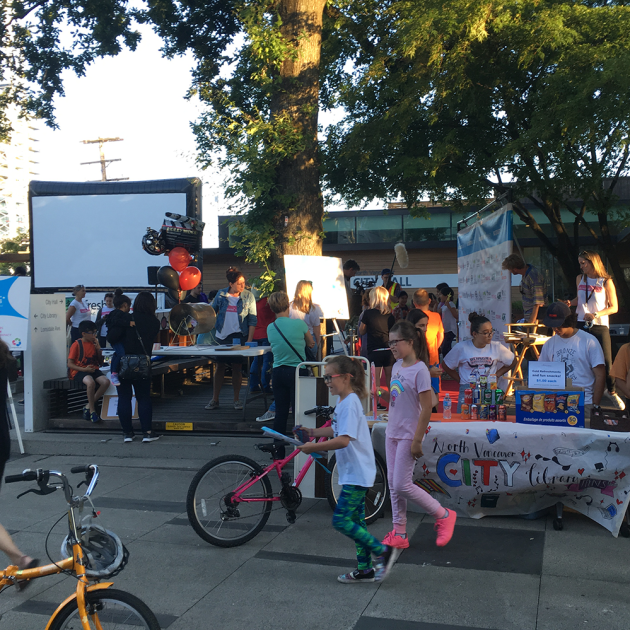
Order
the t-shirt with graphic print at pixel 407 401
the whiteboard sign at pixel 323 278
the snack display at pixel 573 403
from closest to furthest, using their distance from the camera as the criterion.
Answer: the t-shirt with graphic print at pixel 407 401, the snack display at pixel 573 403, the whiteboard sign at pixel 323 278

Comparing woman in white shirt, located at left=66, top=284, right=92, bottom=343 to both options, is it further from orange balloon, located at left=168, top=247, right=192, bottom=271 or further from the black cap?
the black cap

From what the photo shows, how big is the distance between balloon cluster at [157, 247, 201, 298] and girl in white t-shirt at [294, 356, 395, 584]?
23.9 ft

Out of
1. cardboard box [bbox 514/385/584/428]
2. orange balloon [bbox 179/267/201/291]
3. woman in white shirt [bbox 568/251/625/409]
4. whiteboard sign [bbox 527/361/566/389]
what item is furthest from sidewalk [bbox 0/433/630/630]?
orange balloon [bbox 179/267/201/291]

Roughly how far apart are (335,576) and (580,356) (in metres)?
3.12

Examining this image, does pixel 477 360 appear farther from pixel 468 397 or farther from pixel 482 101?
pixel 482 101

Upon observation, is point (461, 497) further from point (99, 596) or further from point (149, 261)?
point (149, 261)

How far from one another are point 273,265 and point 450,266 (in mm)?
16489

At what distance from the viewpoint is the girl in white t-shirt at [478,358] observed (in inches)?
257

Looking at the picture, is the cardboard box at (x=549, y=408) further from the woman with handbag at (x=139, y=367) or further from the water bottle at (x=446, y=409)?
the woman with handbag at (x=139, y=367)

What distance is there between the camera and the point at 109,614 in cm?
291

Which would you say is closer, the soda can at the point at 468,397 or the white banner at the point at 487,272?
the soda can at the point at 468,397

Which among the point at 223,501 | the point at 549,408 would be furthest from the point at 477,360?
the point at 223,501

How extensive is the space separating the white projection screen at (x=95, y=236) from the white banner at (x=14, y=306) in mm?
7044

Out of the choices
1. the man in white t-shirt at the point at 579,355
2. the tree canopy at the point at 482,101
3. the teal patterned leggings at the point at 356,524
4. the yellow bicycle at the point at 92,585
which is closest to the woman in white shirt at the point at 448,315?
the tree canopy at the point at 482,101
